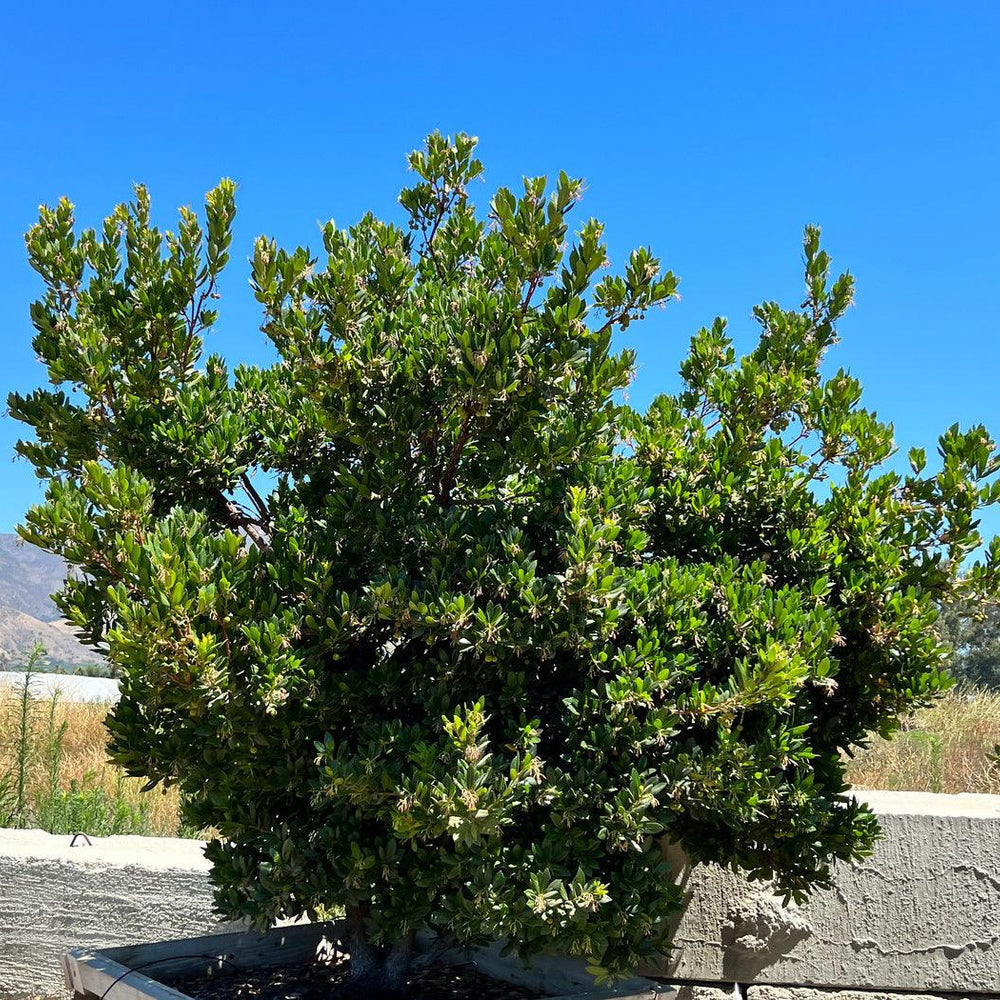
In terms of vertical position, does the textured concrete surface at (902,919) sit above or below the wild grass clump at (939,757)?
below

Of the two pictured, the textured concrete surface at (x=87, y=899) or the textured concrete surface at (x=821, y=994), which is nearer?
the textured concrete surface at (x=821, y=994)

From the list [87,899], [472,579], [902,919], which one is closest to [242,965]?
[87,899]

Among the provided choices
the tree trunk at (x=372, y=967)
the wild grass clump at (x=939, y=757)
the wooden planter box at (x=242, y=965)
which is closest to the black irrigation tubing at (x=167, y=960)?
the wooden planter box at (x=242, y=965)

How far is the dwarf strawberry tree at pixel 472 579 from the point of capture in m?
2.84

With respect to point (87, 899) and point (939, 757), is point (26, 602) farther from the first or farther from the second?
point (939, 757)

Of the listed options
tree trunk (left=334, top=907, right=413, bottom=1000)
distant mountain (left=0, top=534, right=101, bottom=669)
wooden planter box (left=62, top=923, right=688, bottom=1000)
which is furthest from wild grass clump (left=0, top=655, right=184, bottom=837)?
distant mountain (left=0, top=534, right=101, bottom=669)

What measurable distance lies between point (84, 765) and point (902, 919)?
6230 mm

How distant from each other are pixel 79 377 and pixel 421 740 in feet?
5.26

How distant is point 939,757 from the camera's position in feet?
23.9

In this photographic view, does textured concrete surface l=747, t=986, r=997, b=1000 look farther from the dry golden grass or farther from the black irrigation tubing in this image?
the dry golden grass

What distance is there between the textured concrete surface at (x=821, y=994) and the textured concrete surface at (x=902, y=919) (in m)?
0.03

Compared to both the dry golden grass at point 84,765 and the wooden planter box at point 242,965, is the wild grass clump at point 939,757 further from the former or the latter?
the dry golden grass at point 84,765

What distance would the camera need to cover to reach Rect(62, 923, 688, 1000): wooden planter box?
3.45m

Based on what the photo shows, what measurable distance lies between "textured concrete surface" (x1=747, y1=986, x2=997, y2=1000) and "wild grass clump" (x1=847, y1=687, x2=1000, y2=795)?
1.58 meters
